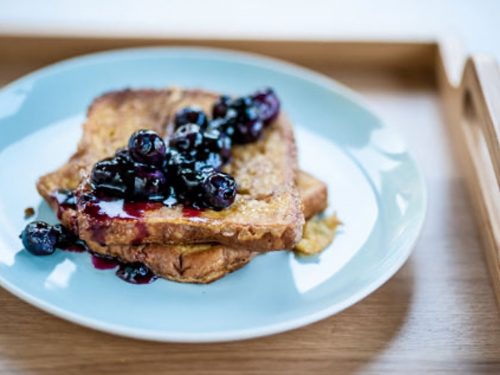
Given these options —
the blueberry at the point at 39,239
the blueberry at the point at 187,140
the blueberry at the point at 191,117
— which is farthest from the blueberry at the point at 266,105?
the blueberry at the point at 39,239

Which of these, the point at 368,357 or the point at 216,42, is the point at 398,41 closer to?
the point at 216,42

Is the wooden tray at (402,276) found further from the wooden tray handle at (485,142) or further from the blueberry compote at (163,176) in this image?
the blueberry compote at (163,176)

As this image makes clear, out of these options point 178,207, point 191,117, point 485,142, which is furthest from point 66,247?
point 485,142

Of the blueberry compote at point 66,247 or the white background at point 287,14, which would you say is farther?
the white background at point 287,14

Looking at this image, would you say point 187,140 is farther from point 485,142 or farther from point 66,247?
point 485,142

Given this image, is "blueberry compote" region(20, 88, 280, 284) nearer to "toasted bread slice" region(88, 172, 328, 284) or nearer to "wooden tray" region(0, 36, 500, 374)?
"toasted bread slice" region(88, 172, 328, 284)

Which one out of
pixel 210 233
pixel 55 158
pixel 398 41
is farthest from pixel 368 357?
pixel 398 41
